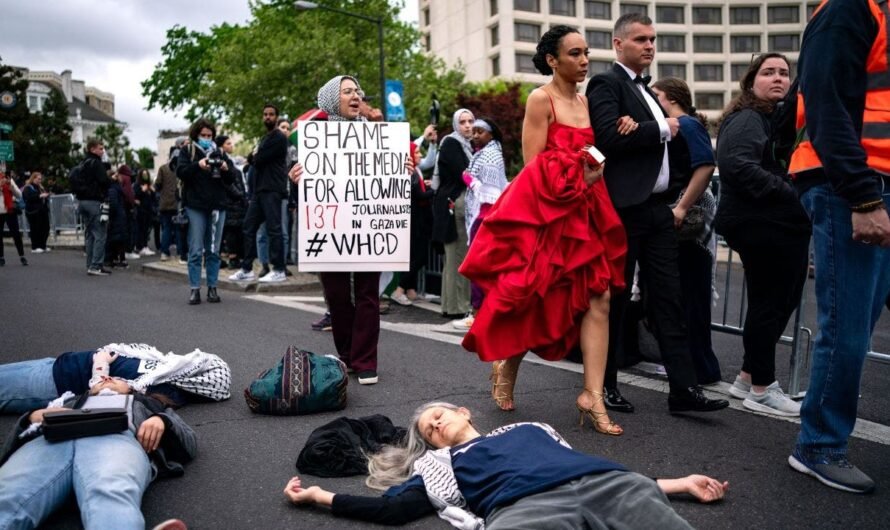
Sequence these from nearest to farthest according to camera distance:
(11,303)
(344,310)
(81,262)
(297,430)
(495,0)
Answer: (297,430)
(344,310)
(11,303)
(81,262)
(495,0)

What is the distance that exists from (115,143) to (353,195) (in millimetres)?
87077

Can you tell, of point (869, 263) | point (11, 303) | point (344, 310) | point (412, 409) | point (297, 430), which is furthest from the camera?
point (11, 303)

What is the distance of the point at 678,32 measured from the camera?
78.5 m

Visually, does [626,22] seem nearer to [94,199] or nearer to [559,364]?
[559,364]

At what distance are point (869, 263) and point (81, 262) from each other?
16.4 m

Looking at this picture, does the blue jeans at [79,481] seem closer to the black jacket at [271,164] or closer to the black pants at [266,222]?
the black jacket at [271,164]

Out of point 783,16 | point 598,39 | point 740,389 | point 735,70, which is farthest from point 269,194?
point 783,16

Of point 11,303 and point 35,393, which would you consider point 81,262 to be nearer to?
point 11,303

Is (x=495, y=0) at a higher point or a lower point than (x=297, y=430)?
higher

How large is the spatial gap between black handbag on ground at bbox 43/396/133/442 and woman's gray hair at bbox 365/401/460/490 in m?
1.09

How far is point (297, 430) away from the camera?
182 inches

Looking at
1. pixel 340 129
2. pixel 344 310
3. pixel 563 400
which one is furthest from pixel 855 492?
pixel 340 129

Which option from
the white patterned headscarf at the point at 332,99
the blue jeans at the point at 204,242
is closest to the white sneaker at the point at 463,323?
the white patterned headscarf at the point at 332,99

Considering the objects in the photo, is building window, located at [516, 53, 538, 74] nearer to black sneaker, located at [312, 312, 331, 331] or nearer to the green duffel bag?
black sneaker, located at [312, 312, 331, 331]
